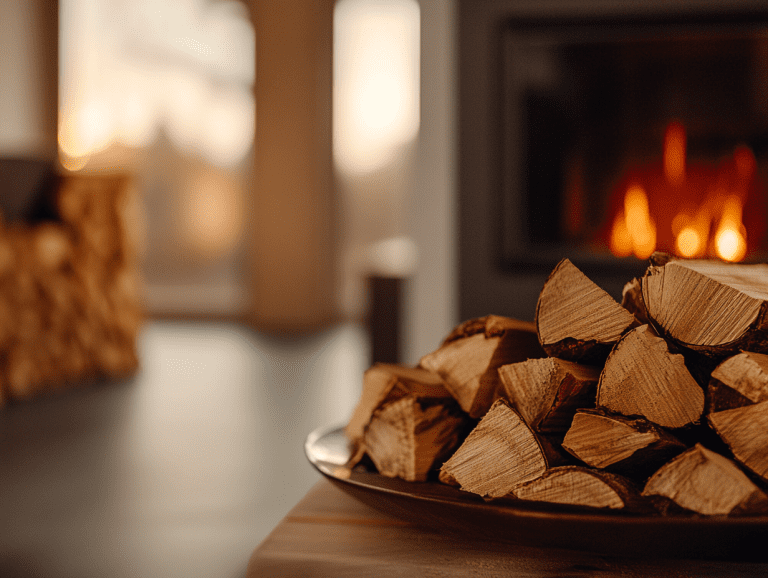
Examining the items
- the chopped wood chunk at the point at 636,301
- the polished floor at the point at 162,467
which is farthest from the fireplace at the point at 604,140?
the chopped wood chunk at the point at 636,301

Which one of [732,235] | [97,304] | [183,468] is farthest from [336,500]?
[97,304]

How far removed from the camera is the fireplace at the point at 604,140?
1747 millimetres

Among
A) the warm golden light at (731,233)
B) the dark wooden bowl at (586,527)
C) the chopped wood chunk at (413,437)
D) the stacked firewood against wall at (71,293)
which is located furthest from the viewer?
the stacked firewood against wall at (71,293)

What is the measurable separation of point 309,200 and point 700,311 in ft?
11.0

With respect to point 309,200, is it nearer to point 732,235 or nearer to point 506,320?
point 732,235

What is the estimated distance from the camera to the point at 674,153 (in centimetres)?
179

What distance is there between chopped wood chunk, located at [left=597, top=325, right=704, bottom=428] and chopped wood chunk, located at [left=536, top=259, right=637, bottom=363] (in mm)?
17

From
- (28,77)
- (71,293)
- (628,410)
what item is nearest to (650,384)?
(628,410)

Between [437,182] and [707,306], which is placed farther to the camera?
[437,182]

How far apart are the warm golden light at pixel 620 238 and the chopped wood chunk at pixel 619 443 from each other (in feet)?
4.48

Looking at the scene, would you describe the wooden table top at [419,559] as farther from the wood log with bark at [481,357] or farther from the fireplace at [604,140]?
the fireplace at [604,140]

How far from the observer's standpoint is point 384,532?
1.91ft

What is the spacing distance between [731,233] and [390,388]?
1409 mm

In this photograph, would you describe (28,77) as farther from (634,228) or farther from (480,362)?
(480,362)
